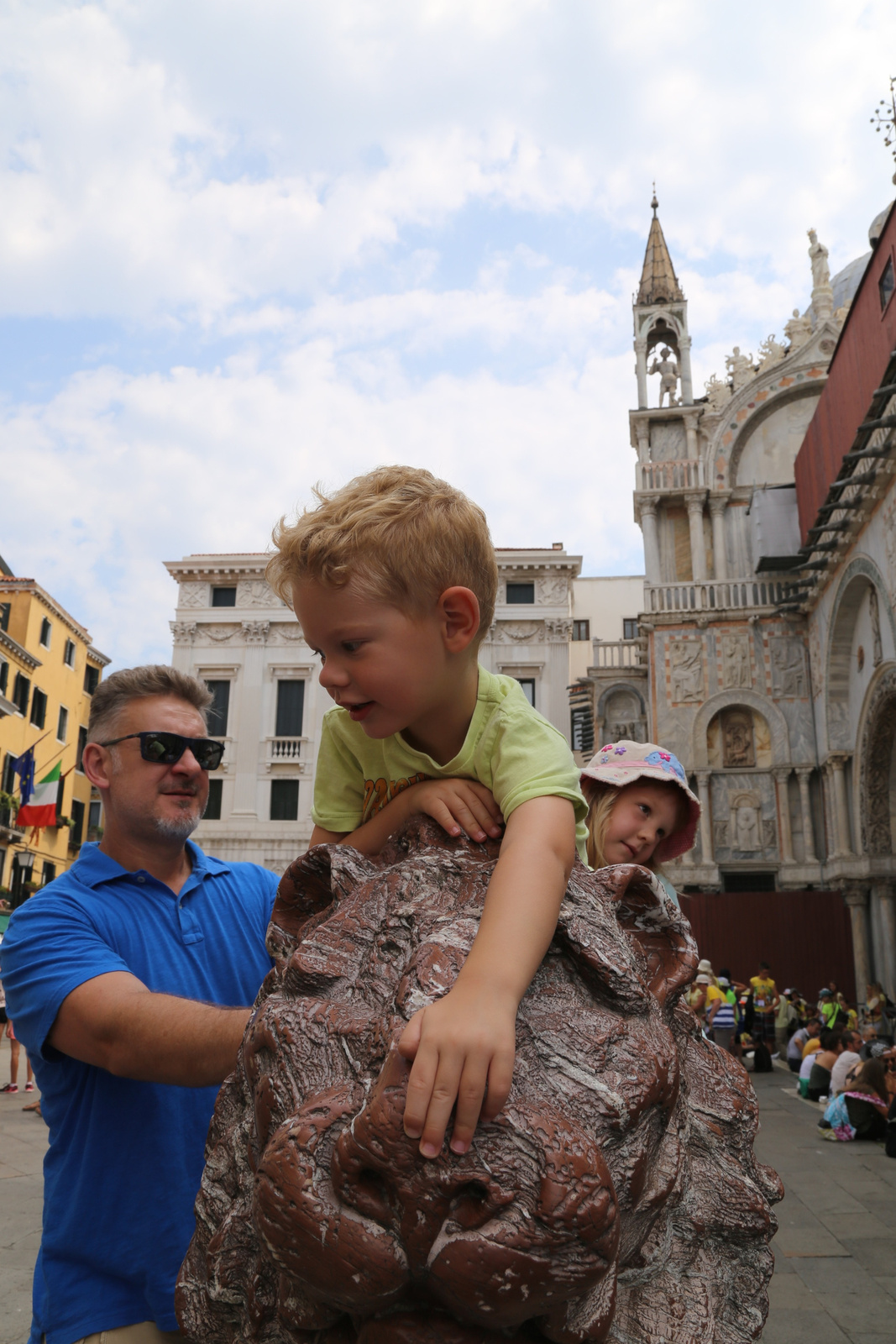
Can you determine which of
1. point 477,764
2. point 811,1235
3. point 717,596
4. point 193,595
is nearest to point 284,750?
point 193,595

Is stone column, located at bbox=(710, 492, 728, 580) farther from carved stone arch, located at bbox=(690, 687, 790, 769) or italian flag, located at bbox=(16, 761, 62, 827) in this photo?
italian flag, located at bbox=(16, 761, 62, 827)

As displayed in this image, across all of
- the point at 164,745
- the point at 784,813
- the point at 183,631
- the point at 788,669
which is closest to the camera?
the point at 164,745

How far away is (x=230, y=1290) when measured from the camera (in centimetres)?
121

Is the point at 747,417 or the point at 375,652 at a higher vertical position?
the point at 747,417

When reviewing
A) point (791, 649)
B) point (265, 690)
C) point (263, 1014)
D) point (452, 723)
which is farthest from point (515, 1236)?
point (265, 690)

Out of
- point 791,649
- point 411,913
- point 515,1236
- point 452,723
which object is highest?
point 791,649

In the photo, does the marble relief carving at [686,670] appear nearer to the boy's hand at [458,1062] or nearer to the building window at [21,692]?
the boy's hand at [458,1062]

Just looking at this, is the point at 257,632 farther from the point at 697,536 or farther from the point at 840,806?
the point at 840,806

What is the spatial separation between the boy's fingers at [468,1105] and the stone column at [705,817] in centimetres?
1854

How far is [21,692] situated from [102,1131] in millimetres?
33257

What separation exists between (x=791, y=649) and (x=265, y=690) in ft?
54.6

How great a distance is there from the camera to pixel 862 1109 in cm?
920

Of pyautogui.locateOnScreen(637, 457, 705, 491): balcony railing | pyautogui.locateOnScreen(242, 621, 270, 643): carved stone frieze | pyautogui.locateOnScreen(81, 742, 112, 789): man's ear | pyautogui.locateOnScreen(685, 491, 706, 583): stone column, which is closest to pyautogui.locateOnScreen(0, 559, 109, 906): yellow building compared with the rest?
pyautogui.locateOnScreen(242, 621, 270, 643): carved stone frieze

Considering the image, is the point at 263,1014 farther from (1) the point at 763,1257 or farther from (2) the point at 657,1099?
(1) the point at 763,1257
